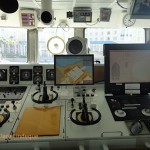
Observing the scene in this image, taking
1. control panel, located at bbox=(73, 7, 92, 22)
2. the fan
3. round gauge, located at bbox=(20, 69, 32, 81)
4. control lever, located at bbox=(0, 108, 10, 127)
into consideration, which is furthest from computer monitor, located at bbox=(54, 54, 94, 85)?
control panel, located at bbox=(73, 7, 92, 22)

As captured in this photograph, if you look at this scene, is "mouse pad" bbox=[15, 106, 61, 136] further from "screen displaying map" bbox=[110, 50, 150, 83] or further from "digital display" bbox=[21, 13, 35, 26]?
"digital display" bbox=[21, 13, 35, 26]

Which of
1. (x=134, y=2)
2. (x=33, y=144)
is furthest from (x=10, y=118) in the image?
(x=134, y=2)

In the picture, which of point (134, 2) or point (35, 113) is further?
point (134, 2)

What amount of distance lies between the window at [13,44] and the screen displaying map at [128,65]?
11.6 ft

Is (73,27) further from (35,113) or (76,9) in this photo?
(35,113)

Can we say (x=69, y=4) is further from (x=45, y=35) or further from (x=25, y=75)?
(x=25, y=75)

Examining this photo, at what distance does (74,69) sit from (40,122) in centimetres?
61

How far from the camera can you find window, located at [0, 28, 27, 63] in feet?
15.7

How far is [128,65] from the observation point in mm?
1562

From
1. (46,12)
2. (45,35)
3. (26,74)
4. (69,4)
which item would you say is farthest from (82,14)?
(26,74)

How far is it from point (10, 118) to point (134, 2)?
1312mm

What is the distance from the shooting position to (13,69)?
1.76 metres

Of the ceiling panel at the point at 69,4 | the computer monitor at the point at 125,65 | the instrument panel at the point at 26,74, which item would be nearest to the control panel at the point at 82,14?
the ceiling panel at the point at 69,4

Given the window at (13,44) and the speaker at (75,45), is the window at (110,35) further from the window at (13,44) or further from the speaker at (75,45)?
the speaker at (75,45)
